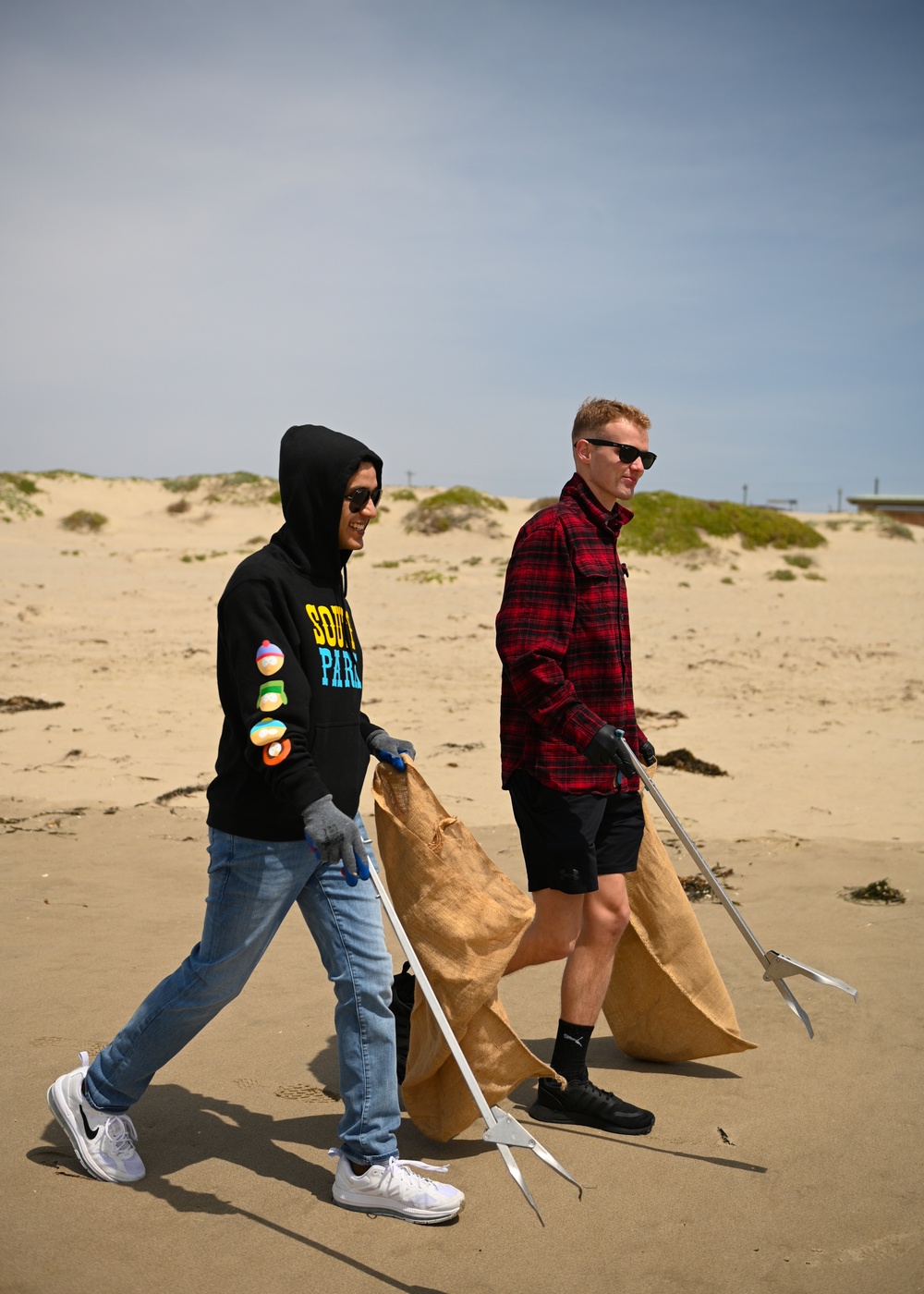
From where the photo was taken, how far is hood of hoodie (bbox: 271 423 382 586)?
2.87m

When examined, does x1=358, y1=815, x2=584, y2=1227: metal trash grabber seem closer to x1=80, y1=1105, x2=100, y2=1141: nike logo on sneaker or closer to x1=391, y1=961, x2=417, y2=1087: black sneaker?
x1=391, y1=961, x2=417, y2=1087: black sneaker

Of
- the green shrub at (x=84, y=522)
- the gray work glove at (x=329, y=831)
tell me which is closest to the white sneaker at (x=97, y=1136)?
the gray work glove at (x=329, y=831)

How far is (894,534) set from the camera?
30078 mm

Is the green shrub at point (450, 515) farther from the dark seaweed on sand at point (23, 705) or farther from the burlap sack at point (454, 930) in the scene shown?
the burlap sack at point (454, 930)

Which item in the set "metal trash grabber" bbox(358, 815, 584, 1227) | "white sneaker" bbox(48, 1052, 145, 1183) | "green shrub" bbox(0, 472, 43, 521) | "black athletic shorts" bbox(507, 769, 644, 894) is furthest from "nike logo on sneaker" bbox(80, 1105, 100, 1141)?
"green shrub" bbox(0, 472, 43, 521)

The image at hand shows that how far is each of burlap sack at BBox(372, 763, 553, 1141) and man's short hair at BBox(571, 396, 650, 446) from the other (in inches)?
47.1

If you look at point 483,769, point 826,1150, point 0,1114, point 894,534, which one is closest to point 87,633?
point 483,769

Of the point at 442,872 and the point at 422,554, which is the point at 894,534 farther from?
the point at 442,872

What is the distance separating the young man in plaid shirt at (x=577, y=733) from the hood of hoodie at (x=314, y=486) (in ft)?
2.12

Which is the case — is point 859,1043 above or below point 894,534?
below

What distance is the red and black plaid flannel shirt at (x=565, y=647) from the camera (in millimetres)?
3307

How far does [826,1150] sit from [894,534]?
2915 cm

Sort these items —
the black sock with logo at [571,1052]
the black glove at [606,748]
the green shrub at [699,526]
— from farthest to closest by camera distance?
1. the green shrub at [699,526]
2. the black sock with logo at [571,1052]
3. the black glove at [606,748]

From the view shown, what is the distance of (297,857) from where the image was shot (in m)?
2.81
